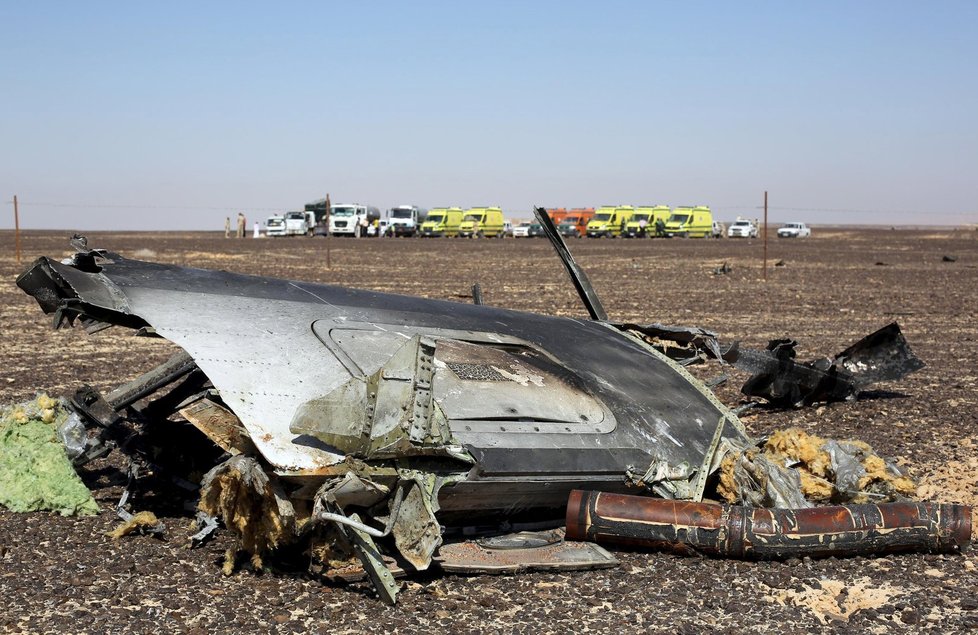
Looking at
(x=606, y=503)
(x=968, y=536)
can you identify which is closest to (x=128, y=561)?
(x=606, y=503)

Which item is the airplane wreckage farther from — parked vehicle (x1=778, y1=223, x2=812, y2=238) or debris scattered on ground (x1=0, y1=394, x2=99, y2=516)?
parked vehicle (x1=778, y1=223, x2=812, y2=238)

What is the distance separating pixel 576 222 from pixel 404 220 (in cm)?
1158

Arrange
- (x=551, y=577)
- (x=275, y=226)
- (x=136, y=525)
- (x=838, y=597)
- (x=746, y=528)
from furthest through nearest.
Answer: (x=275, y=226)
(x=136, y=525)
(x=746, y=528)
(x=551, y=577)
(x=838, y=597)

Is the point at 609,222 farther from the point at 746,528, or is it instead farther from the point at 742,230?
the point at 746,528

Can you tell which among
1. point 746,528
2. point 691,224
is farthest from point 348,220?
point 746,528

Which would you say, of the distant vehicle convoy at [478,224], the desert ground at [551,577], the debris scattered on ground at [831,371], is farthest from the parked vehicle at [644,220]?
the debris scattered on ground at [831,371]

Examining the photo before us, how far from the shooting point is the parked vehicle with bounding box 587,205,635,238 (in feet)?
Answer: 212

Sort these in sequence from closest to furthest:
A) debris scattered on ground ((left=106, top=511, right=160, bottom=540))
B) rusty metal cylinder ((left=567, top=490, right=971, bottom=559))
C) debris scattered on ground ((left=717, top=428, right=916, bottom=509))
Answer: rusty metal cylinder ((left=567, top=490, right=971, bottom=559))
debris scattered on ground ((left=106, top=511, right=160, bottom=540))
debris scattered on ground ((left=717, top=428, right=916, bottom=509))

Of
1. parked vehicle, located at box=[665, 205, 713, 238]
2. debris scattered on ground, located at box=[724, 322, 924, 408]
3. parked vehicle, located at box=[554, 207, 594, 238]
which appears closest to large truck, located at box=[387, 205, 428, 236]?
parked vehicle, located at box=[554, 207, 594, 238]

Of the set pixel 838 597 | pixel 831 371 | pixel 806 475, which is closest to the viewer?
pixel 838 597

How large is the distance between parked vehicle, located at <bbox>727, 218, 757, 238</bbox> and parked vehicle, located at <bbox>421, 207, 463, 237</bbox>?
56.2 feet

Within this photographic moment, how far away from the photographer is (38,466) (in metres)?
7.62

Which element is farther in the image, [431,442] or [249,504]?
[249,504]

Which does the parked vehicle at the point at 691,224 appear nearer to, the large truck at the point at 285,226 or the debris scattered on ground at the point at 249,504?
the large truck at the point at 285,226
